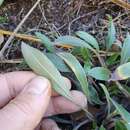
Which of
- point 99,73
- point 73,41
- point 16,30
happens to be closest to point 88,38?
point 73,41

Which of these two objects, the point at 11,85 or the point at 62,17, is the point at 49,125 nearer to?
the point at 11,85

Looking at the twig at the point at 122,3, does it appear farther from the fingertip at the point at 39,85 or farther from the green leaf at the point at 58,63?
the fingertip at the point at 39,85

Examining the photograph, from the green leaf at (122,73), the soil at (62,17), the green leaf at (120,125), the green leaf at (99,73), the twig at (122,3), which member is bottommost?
the green leaf at (120,125)

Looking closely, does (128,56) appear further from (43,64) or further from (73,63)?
(43,64)

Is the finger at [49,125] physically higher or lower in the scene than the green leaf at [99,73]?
lower

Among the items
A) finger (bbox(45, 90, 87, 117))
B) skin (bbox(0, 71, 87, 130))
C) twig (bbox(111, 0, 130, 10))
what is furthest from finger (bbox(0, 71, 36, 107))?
twig (bbox(111, 0, 130, 10))

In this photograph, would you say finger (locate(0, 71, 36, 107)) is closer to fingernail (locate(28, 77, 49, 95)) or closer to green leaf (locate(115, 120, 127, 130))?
fingernail (locate(28, 77, 49, 95))

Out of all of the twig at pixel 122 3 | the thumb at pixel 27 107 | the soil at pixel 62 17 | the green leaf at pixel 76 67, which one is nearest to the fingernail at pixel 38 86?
the thumb at pixel 27 107
